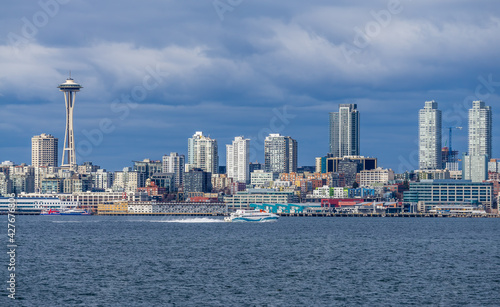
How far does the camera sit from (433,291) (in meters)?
52.5

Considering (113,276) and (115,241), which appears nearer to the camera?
(113,276)

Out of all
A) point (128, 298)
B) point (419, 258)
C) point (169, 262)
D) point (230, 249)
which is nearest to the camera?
point (128, 298)

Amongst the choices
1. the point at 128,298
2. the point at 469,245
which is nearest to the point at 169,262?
the point at 128,298

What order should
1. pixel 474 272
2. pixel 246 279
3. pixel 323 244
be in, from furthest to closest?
pixel 323 244 → pixel 474 272 → pixel 246 279

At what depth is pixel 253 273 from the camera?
61281mm

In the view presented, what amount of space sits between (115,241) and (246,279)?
132 feet

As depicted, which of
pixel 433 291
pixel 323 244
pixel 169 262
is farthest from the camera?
pixel 323 244

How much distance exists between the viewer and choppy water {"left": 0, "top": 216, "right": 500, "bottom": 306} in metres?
49.6

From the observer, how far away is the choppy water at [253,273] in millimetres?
49562

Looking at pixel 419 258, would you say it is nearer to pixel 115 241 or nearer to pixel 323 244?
pixel 323 244

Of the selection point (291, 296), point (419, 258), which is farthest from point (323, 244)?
point (291, 296)

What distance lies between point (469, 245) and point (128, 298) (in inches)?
2068

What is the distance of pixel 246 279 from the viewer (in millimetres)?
Result: 57906

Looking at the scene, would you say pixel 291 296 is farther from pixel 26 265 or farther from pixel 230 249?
pixel 230 249
